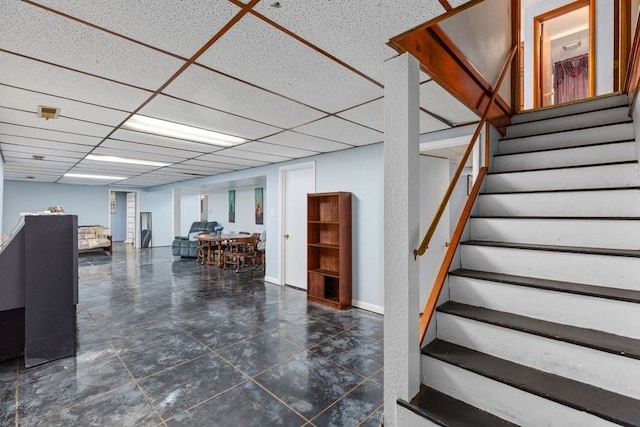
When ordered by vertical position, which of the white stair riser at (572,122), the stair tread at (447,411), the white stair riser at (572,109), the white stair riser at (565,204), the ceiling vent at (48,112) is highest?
the white stair riser at (572,109)

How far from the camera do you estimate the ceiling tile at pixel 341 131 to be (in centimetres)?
327

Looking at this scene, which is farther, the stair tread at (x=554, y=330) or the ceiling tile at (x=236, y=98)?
the ceiling tile at (x=236, y=98)

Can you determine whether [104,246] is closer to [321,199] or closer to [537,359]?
[321,199]

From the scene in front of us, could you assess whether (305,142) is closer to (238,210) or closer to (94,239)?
(238,210)

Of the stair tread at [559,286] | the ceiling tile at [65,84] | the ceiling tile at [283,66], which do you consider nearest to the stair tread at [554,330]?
the stair tread at [559,286]

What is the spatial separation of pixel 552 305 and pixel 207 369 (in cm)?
268

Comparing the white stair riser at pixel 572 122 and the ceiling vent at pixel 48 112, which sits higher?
the ceiling vent at pixel 48 112

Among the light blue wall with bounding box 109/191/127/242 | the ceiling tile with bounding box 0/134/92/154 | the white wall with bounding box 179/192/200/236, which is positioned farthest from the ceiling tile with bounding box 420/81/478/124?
the light blue wall with bounding box 109/191/127/242

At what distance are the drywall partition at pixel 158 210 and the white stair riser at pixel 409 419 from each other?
11839mm

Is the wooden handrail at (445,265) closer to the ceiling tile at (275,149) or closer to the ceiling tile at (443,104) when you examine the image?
the ceiling tile at (443,104)

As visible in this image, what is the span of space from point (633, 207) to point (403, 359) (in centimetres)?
187

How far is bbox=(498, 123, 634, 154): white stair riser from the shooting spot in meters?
2.52

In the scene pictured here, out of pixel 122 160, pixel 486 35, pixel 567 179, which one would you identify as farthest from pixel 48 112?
pixel 567 179

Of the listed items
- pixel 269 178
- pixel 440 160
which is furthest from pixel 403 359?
pixel 269 178
